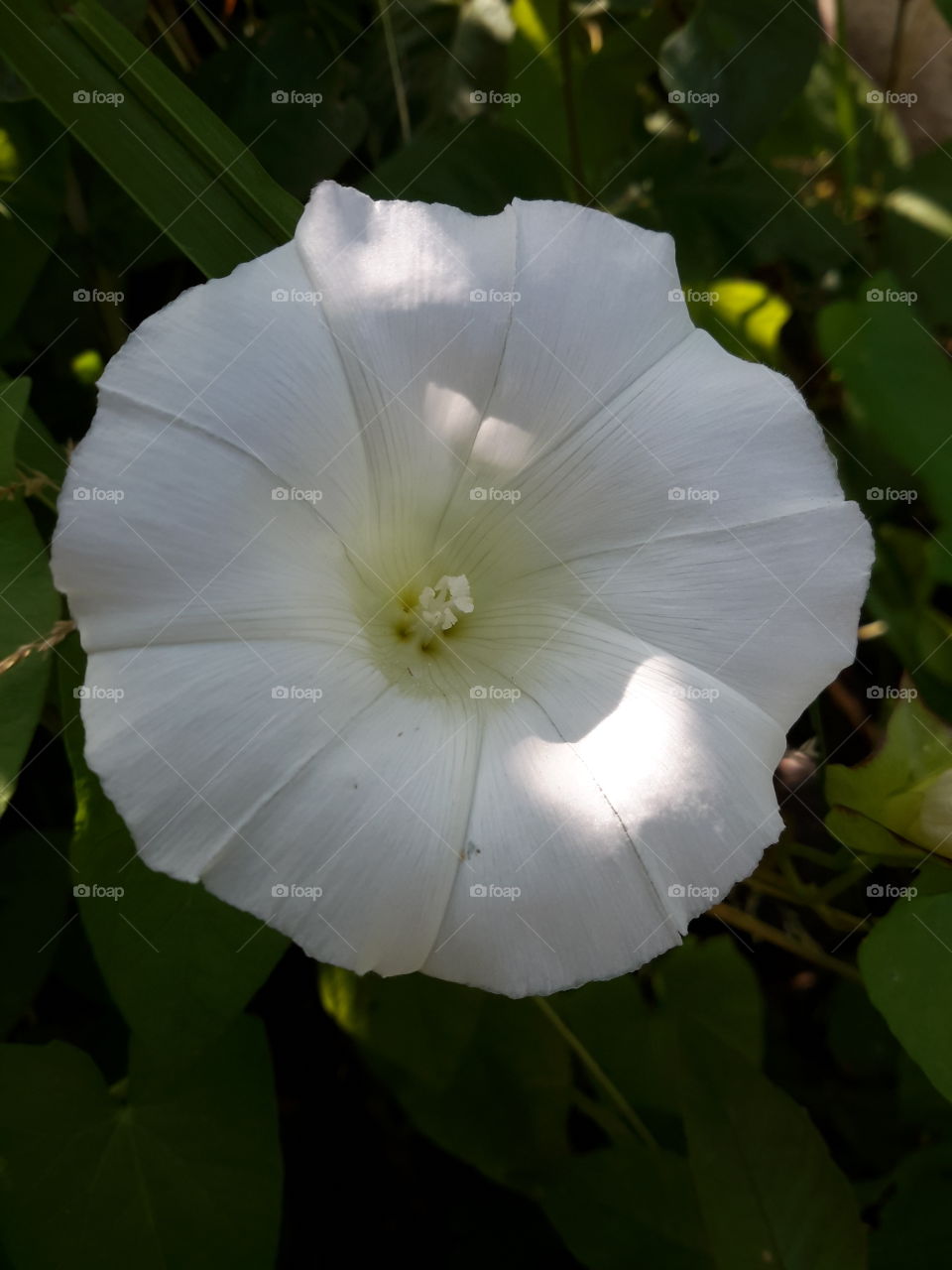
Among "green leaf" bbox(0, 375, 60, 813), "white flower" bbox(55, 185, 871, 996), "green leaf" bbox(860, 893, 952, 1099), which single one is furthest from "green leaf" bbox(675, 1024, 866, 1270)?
"green leaf" bbox(0, 375, 60, 813)

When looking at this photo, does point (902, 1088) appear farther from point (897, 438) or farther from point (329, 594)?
point (329, 594)

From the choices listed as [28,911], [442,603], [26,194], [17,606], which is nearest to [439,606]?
A: [442,603]

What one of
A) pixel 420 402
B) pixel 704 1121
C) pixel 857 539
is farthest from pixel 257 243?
pixel 704 1121

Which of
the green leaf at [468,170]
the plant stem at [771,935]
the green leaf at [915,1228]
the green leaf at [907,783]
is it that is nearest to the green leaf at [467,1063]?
the plant stem at [771,935]

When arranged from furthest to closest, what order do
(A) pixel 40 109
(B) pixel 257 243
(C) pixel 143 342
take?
1. (A) pixel 40 109
2. (B) pixel 257 243
3. (C) pixel 143 342

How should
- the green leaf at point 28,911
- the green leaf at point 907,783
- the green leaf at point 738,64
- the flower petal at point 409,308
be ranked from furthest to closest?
the green leaf at point 738,64 → the green leaf at point 28,911 → the green leaf at point 907,783 → the flower petal at point 409,308

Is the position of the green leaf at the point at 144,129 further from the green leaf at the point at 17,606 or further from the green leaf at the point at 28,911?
the green leaf at the point at 28,911

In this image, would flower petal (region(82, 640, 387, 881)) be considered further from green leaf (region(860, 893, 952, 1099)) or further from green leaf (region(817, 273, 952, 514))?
green leaf (region(817, 273, 952, 514))
